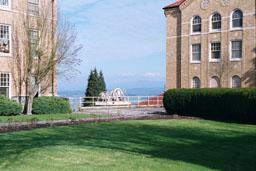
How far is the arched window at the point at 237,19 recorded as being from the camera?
36906 millimetres

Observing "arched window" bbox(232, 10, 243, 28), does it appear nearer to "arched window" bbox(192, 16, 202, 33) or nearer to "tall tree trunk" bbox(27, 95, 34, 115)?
"arched window" bbox(192, 16, 202, 33)

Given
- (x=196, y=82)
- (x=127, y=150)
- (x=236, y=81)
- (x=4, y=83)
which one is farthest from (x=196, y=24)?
(x=127, y=150)

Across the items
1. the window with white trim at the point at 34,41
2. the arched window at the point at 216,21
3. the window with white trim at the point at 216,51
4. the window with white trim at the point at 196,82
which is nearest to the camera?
the window with white trim at the point at 34,41

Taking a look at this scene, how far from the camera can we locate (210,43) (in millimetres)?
39188

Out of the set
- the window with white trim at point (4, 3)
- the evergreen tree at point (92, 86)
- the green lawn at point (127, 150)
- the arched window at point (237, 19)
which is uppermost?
the arched window at point (237, 19)

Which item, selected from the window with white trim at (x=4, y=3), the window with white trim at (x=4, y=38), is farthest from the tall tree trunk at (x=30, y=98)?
the window with white trim at (x=4, y=3)

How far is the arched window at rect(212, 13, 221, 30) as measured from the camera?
127ft

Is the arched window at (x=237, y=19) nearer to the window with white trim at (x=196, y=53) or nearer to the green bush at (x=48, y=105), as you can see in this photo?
the window with white trim at (x=196, y=53)

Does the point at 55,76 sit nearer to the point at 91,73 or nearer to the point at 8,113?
the point at 8,113

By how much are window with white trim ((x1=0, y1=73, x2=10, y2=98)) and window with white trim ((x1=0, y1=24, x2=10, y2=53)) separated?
1897 millimetres

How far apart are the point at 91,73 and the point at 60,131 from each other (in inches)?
1369

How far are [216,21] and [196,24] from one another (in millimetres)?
2656

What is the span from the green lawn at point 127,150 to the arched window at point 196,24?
27.7 metres

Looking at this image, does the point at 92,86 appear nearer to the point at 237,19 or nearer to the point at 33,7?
the point at 237,19
